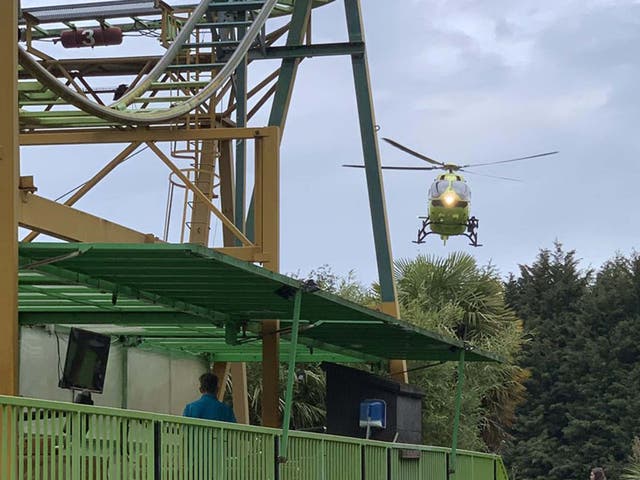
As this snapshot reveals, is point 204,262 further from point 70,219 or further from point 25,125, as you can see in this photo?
A: point 25,125

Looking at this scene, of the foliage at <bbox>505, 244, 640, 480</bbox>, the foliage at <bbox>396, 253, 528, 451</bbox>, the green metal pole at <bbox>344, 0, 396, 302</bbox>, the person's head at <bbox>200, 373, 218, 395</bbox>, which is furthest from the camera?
the foliage at <bbox>505, 244, 640, 480</bbox>

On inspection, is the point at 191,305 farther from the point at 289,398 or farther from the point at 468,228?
the point at 468,228

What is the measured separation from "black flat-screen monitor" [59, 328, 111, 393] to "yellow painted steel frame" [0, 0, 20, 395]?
18.4 feet

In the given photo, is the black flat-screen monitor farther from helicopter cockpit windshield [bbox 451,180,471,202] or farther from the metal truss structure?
helicopter cockpit windshield [bbox 451,180,471,202]

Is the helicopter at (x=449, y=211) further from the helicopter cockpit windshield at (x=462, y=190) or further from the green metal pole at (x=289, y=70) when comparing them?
the green metal pole at (x=289, y=70)

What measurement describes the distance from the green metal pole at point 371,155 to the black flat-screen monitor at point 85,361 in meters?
12.0

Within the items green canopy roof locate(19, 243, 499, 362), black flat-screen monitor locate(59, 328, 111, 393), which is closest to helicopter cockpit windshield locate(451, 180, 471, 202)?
green canopy roof locate(19, 243, 499, 362)

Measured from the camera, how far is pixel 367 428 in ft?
67.5

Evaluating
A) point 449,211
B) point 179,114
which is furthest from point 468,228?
point 179,114

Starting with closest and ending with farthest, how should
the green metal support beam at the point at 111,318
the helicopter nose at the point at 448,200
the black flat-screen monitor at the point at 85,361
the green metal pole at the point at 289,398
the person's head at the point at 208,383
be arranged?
the green metal pole at the point at 289,398, the person's head at the point at 208,383, the green metal support beam at the point at 111,318, the black flat-screen monitor at the point at 85,361, the helicopter nose at the point at 448,200

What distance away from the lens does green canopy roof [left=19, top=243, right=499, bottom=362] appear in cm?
1348

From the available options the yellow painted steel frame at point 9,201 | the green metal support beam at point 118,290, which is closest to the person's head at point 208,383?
the green metal support beam at point 118,290

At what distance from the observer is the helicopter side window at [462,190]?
161 ft

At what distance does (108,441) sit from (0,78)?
3099 mm
